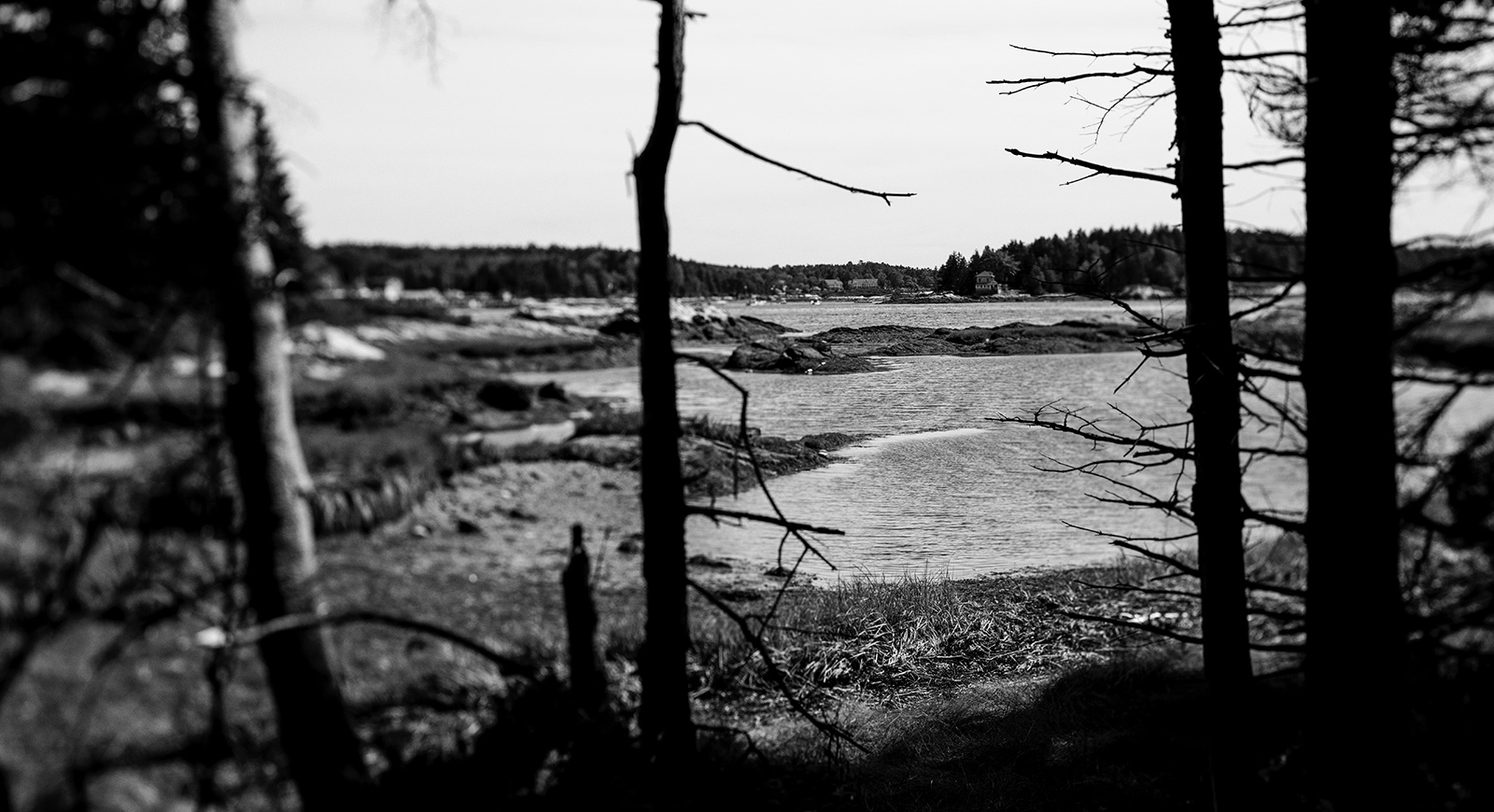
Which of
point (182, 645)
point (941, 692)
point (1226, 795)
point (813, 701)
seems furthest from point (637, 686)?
point (1226, 795)

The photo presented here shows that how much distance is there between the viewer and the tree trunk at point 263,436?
2992 millimetres

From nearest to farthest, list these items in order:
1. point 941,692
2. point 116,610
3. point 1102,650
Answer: point 116,610 → point 941,692 → point 1102,650

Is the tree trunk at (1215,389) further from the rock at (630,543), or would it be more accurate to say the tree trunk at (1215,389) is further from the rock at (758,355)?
the rock at (630,543)

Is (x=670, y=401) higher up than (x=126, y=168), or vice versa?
(x=126, y=168)

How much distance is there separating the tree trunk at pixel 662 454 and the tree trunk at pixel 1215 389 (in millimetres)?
2312

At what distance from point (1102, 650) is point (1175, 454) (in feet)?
7.82

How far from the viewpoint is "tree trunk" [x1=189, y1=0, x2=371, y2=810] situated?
9.82 feet

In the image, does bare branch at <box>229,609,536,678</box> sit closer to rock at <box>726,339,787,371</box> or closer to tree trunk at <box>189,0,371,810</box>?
tree trunk at <box>189,0,371,810</box>

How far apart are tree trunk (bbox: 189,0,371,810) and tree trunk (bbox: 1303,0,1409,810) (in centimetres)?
361

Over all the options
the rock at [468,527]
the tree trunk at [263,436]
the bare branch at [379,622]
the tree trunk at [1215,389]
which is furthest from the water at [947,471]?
the tree trunk at [263,436]

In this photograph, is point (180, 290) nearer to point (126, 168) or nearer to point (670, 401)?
point (126, 168)

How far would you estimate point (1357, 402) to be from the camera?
136 inches

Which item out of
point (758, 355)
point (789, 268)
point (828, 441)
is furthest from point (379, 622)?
point (789, 268)

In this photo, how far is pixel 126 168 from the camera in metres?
2.86
